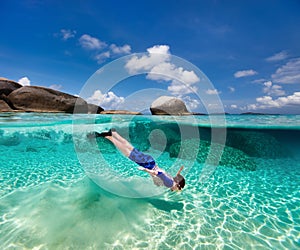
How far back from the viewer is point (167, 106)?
31656mm

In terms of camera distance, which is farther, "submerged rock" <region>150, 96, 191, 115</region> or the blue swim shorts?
"submerged rock" <region>150, 96, 191, 115</region>

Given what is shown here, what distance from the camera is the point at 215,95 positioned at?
22.3 ft

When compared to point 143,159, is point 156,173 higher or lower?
lower

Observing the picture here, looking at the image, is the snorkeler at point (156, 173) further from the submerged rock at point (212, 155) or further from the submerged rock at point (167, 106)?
the submerged rock at point (167, 106)

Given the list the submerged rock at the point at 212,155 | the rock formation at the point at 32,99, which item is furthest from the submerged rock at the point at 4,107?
the submerged rock at the point at 212,155

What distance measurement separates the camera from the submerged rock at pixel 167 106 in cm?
3186

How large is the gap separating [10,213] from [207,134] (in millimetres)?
29141

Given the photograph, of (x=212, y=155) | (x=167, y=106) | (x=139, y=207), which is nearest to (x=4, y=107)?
(x=167, y=106)

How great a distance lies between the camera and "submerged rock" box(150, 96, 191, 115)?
105 ft

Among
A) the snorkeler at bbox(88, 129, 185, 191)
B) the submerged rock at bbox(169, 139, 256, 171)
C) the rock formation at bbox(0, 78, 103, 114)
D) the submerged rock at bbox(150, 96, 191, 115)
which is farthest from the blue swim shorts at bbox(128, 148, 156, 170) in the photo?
the rock formation at bbox(0, 78, 103, 114)

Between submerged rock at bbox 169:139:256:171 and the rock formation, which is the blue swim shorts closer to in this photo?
submerged rock at bbox 169:139:256:171

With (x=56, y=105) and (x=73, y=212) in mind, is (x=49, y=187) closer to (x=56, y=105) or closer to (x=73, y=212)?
(x=73, y=212)

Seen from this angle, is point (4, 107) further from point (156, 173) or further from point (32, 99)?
point (156, 173)

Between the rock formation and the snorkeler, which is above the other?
the rock formation
